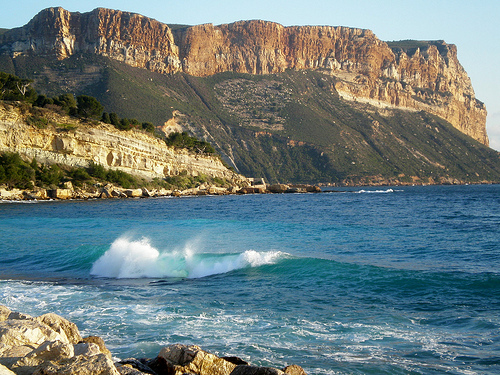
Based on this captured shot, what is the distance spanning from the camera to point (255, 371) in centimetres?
493

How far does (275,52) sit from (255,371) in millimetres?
152630

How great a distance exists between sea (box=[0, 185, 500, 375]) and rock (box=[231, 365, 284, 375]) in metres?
1.55

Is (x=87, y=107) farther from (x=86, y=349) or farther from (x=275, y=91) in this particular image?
(x=275, y=91)

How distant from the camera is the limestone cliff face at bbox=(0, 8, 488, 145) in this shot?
11962cm

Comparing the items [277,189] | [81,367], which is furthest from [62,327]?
[277,189]

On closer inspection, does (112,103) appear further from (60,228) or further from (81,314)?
(81,314)

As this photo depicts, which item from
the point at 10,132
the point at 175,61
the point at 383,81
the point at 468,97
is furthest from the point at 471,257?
the point at 468,97

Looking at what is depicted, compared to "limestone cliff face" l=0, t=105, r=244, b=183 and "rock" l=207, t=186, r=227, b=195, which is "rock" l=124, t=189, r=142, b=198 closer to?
"limestone cliff face" l=0, t=105, r=244, b=183

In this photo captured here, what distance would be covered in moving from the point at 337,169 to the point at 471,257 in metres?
Result: 100

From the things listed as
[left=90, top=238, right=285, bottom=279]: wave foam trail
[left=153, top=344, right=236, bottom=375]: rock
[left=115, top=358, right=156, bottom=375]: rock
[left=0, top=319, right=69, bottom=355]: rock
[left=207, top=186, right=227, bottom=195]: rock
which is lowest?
[left=207, top=186, right=227, bottom=195]: rock

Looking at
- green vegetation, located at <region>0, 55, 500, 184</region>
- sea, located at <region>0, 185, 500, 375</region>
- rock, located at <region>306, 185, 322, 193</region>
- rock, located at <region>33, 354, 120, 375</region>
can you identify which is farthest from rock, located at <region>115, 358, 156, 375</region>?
green vegetation, located at <region>0, 55, 500, 184</region>

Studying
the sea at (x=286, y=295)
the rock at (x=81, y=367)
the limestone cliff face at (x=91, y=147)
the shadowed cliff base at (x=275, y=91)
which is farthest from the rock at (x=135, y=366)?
the shadowed cliff base at (x=275, y=91)

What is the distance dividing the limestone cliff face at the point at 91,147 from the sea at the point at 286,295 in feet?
107

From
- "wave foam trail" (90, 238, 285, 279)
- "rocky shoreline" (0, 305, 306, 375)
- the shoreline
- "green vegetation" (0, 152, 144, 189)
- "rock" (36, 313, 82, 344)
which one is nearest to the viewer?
"rocky shoreline" (0, 305, 306, 375)
